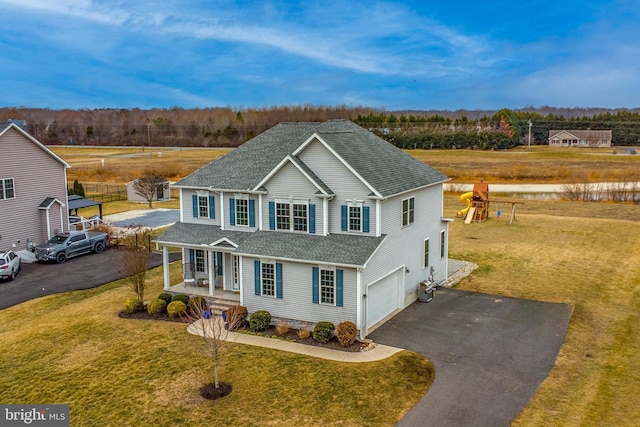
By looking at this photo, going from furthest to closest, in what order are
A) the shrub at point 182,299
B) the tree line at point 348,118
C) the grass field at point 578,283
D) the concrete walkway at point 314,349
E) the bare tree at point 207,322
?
the tree line at point 348,118 → the shrub at point 182,299 → the bare tree at point 207,322 → the concrete walkway at point 314,349 → the grass field at point 578,283

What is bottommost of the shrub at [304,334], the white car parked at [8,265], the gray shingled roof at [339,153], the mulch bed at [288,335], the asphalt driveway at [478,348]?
the asphalt driveway at [478,348]

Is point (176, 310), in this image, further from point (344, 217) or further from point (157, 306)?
point (344, 217)

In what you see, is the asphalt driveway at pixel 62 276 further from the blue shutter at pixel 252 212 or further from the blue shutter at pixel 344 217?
the blue shutter at pixel 344 217

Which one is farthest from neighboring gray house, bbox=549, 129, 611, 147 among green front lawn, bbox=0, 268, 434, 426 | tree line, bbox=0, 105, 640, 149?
green front lawn, bbox=0, 268, 434, 426

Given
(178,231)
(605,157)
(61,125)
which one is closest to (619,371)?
(178,231)

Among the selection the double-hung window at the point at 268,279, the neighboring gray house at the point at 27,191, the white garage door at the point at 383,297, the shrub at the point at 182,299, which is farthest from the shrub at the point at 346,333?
the neighboring gray house at the point at 27,191

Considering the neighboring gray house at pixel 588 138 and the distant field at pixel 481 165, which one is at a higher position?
the neighboring gray house at pixel 588 138
